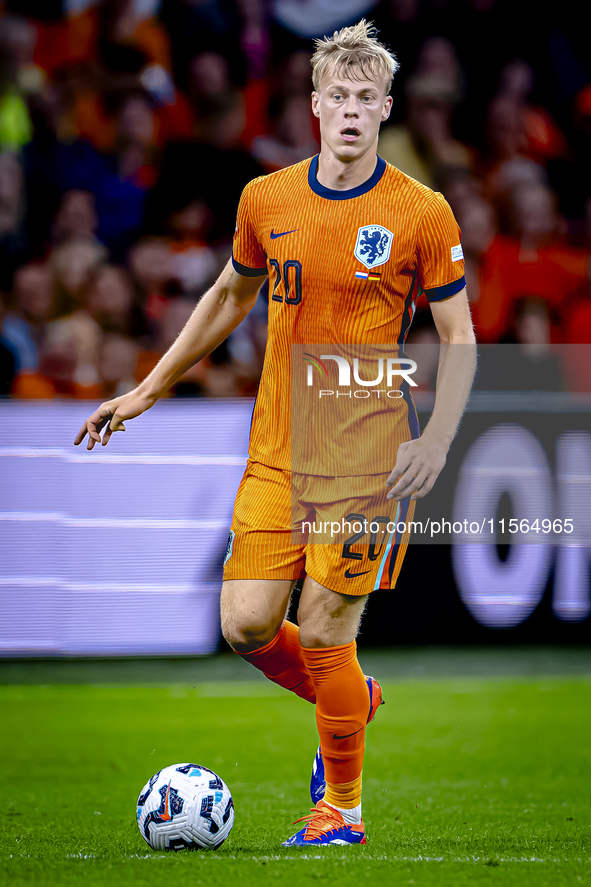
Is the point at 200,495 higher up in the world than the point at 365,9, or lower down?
lower down

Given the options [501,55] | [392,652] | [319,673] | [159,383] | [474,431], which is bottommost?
[392,652]

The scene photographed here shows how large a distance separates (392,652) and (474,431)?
1279mm

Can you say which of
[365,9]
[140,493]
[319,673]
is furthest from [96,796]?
[365,9]

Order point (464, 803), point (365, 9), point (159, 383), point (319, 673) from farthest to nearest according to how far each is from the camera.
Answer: point (365, 9) < point (464, 803) < point (159, 383) < point (319, 673)

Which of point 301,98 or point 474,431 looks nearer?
point 474,431

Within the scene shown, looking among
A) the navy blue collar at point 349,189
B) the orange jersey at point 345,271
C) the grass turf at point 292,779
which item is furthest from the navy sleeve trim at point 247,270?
the grass turf at point 292,779

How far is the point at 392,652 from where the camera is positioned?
5746 millimetres

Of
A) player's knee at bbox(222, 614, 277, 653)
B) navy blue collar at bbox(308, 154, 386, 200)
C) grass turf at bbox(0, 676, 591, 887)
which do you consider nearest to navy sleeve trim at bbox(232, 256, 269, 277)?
navy blue collar at bbox(308, 154, 386, 200)

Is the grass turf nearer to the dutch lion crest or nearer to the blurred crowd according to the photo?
the dutch lion crest

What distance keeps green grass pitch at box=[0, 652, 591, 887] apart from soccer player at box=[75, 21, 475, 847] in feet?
1.20

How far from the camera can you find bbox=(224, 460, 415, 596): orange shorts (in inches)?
118

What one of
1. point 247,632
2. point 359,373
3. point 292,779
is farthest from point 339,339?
point 292,779

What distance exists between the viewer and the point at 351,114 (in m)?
3.02

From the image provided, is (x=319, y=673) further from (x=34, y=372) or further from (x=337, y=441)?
(x=34, y=372)
